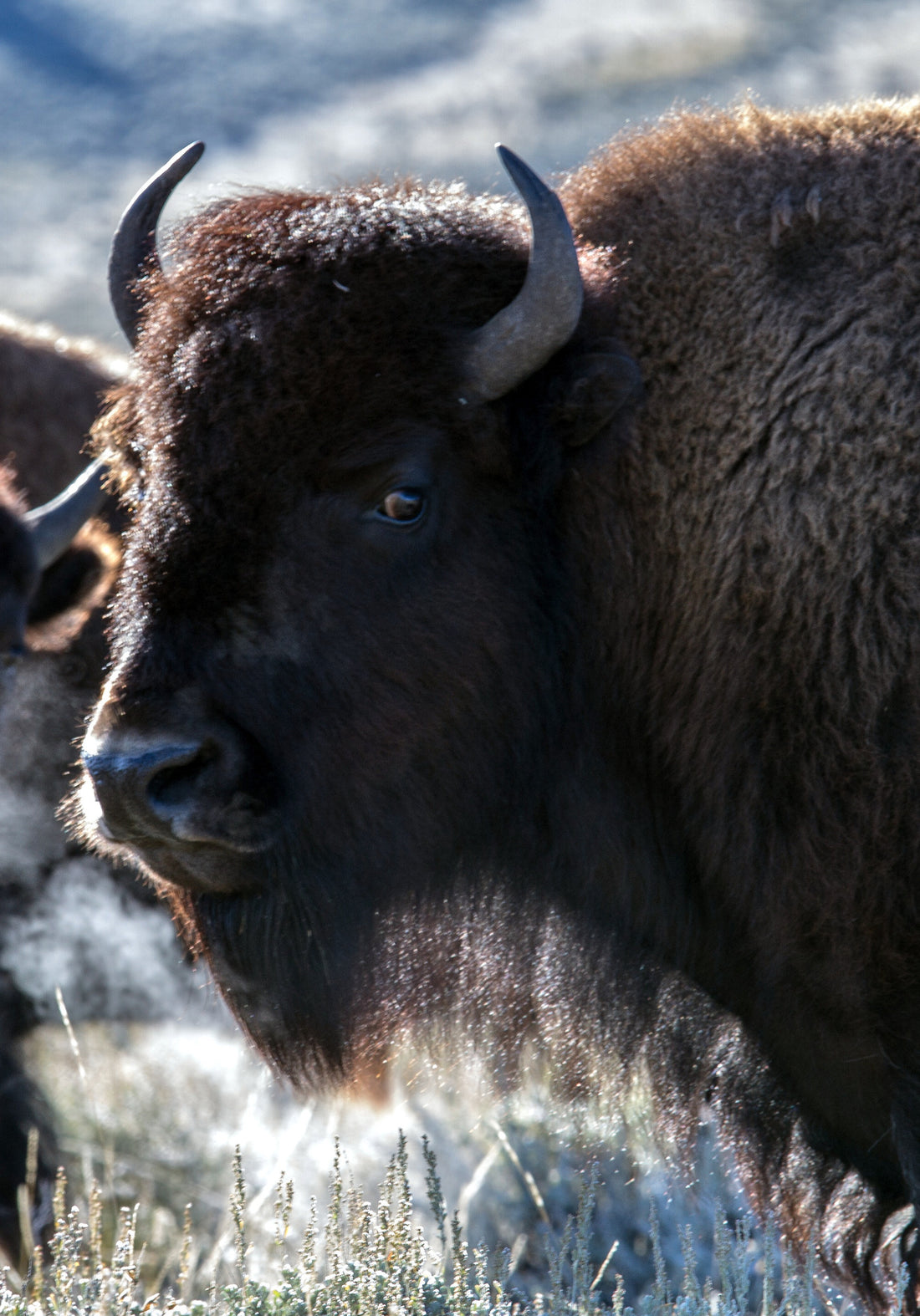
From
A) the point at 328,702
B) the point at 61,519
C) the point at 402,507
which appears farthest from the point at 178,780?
the point at 61,519

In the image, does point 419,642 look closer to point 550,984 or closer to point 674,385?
point 674,385

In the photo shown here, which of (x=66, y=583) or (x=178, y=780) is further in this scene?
(x=66, y=583)

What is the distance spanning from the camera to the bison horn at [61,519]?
4129mm

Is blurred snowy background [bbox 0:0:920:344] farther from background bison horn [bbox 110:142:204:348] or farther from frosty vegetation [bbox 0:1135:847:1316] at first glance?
frosty vegetation [bbox 0:1135:847:1316]

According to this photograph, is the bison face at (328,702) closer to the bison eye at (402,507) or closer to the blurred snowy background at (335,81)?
the bison eye at (402,507)

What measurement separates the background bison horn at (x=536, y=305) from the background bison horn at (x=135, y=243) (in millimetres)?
844

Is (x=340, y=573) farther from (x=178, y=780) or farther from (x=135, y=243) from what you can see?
(x=135, y=243)

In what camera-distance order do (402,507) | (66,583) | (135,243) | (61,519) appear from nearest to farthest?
(402,507) < (135,243) < (61,519) < (66,583)

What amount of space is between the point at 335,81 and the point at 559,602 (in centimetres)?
3189

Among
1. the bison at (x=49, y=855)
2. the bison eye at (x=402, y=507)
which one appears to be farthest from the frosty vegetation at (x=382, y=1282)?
the bison at (x=49, y=855)

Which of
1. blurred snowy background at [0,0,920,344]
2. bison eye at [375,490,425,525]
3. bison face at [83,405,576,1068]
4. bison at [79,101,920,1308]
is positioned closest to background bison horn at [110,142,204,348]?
bison at [79,101,920,1308]

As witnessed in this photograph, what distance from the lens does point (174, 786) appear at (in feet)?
7.19

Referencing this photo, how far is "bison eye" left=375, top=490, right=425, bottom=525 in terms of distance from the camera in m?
2.30

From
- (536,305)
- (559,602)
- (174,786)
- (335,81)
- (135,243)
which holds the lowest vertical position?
(174,786)
